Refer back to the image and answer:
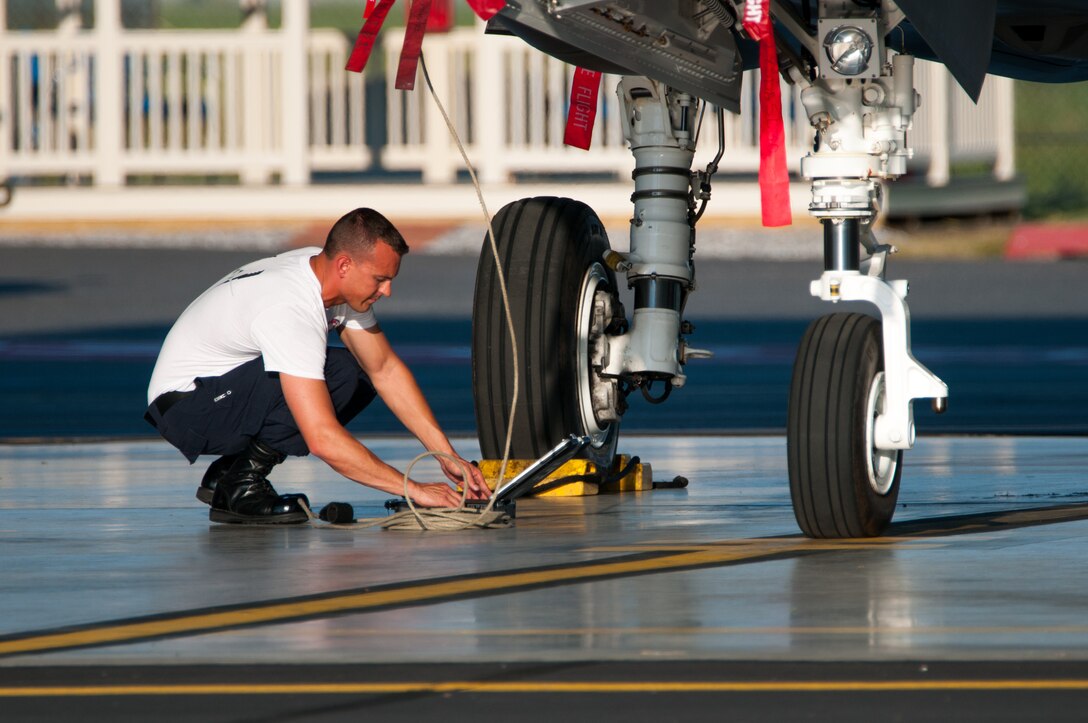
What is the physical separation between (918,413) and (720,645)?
24.8 ft

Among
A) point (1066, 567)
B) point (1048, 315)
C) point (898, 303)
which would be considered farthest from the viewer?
point (1048, 315)

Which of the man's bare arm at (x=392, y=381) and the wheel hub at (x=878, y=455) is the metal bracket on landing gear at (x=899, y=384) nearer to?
the wheel hub at (x=878, y=455)

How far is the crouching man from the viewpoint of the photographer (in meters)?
7.66

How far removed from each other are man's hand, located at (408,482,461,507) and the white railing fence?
50.4 feet

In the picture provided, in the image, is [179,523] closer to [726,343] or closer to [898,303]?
[898,303]

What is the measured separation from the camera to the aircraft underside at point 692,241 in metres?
7.18

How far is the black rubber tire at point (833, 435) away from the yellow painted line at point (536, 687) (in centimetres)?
216

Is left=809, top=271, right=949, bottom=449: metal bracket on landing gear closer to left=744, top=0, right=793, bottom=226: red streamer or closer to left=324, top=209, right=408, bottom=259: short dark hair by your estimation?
left=744, top=0, right=793, bottom=226: red streamer

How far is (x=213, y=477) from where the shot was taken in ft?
27.0

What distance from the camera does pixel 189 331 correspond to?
8141 millimetres

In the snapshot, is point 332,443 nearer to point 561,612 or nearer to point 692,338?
point 561,612

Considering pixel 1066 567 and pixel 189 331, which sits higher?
pixel 189 331

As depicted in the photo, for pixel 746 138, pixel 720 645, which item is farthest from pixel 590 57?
pixel 746 138

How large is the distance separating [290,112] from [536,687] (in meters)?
18.9
